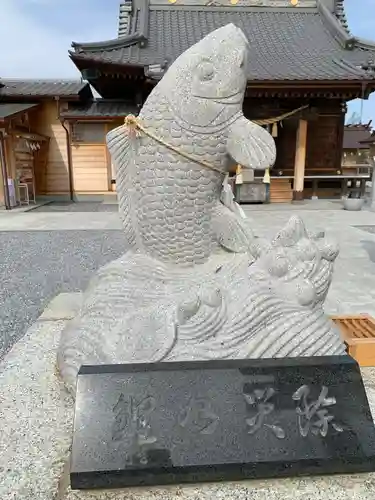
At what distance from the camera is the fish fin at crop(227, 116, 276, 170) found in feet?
5.96

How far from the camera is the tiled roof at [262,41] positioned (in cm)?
1033

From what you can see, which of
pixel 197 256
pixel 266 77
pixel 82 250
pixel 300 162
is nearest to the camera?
pixel 197 256

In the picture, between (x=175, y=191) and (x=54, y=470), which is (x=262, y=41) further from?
(x=54, y=470)

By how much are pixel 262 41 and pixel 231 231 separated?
469 inches

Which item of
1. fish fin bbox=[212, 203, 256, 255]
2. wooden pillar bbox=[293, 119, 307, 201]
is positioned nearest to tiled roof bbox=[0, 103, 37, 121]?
wooden pillar bbox=[293, 119, 307, 201]

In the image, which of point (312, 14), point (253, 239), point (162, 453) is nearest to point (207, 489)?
point (162, 453)

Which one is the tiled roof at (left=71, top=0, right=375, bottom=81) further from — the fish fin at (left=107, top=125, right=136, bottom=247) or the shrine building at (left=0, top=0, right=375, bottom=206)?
the fish fin at (left=107, top=125, right=136, bottom=247)

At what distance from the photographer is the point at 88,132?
12.5 meters

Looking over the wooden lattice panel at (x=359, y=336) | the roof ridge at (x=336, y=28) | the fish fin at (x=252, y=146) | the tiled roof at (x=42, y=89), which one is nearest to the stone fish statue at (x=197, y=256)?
the fish fin at (x=252, y=146)

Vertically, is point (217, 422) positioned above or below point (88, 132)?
below

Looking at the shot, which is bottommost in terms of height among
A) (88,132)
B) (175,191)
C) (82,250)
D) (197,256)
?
(82,250)

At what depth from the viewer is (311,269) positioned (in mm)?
2002

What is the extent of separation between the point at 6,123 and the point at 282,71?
22.8 feet

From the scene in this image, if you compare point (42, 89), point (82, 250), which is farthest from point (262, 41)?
point (82, 250)
